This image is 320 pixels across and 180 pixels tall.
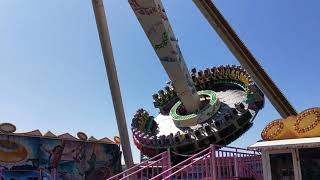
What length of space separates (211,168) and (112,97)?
7.32 meters

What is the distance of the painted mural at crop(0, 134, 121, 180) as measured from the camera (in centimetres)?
1894

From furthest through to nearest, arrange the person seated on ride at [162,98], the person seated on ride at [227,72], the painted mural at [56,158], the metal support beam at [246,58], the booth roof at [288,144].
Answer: the person seated on ride at [162,98], the person seated on ride at [227,72], the painted mural at [56,158], the metal support beam at [246,58], the booth roof at [288,144]

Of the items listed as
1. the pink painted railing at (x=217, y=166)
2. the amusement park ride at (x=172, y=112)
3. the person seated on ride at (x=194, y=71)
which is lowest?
the pink painted railing at (x=217, y=166)

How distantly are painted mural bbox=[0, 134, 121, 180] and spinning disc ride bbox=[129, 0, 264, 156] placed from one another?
3004 millimetres

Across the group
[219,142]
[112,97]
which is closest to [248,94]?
[219,142]

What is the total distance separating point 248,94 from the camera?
1895cm

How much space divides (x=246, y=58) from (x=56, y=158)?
10.4 metres

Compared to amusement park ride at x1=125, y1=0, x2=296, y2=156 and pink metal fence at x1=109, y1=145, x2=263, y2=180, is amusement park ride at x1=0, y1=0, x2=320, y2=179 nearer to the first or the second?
amusement park ride at x1=125, y1=0, x2=296, y2=156

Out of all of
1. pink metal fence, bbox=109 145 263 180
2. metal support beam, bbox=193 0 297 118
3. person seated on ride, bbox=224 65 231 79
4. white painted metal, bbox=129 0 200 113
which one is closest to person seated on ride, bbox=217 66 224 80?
person seated on ride, bbox=224 65 231 79

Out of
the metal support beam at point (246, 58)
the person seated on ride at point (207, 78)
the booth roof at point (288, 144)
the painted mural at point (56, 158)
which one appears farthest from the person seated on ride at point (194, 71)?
the booth roof at point (288, 144)

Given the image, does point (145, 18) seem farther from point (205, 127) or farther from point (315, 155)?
point (315, 155)

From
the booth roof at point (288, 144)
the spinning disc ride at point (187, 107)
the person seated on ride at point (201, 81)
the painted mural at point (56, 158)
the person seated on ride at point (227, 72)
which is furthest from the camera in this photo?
the person seated on ride at point (201, 81)

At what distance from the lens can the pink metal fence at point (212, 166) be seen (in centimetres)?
925

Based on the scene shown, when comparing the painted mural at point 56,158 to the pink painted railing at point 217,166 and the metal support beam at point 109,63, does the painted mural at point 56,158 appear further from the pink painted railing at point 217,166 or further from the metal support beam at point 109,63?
the pink painted railing at point 217,166
